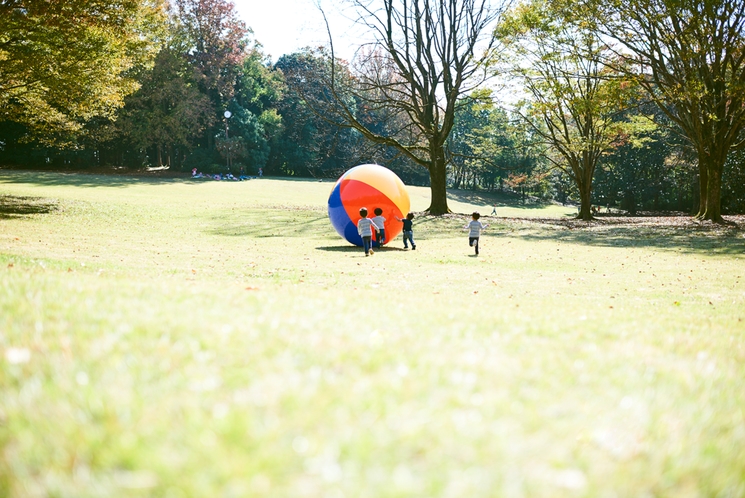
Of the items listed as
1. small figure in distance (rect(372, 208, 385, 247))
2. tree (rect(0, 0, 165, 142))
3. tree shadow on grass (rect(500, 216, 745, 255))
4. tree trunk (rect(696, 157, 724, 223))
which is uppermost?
tree (rect(0, 0, 165, 142))

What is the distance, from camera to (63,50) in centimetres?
2280

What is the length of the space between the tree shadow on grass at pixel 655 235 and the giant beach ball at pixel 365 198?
9085 millimetres

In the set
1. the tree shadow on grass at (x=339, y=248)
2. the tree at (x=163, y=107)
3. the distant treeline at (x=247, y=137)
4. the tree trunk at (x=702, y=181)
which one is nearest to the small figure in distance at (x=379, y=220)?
the tree shadow on grass at (x=339, y=248)

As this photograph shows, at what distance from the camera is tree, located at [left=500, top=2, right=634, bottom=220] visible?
2722 centimetres

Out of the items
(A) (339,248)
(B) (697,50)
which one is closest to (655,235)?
(B) (697,50)

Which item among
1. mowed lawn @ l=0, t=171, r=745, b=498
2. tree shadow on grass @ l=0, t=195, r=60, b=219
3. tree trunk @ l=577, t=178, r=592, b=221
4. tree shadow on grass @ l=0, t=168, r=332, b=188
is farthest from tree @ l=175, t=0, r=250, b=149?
mowed lawn @ l=0, t=171, r=745, b=498

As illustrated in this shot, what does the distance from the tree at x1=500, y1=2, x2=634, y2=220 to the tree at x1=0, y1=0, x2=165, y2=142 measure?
18.6 m

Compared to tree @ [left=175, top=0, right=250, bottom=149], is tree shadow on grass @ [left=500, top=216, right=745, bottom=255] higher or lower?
lower

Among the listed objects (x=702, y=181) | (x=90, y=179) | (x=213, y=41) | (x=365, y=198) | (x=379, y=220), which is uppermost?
(x=213, y=41)

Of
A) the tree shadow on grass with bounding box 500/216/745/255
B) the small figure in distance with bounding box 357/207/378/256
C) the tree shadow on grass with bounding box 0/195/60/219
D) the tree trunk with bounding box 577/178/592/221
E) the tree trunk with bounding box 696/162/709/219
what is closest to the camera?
the small figure in distance with bounding box 357/207/378/256

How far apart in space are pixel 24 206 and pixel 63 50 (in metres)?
7.93

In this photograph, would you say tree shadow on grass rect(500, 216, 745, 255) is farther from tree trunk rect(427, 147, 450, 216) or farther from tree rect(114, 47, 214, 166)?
tree rect(114, 47, 214, 166)

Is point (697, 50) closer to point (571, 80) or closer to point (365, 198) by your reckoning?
point (571, 80)

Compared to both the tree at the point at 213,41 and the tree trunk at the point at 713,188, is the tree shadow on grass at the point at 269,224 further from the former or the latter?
the tree at the point at 213,41
